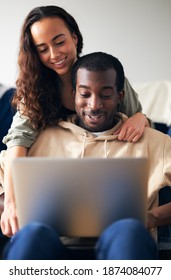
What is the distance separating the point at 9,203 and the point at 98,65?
0.43 m

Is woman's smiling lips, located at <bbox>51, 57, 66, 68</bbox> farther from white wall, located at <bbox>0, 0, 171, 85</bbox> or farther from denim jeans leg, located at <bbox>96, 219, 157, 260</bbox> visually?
denim jeans leg, located at <bbox>96, 219, 157, 260</bbox>

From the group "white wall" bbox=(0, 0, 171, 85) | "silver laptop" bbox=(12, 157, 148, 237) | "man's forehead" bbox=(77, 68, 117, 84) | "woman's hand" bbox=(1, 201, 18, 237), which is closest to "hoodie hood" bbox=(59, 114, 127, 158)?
"man's forehead" bbox=(77, 68, 117, 84)

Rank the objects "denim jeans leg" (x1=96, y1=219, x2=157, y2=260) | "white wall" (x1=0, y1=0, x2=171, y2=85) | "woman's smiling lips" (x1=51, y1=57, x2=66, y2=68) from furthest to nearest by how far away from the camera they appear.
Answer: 1. "white wall" (x1=0, y1=0, x2=171, y2=85)
2. "woman's smiling lips" (x1=51, y1=57, x2=66, y2=68)
3. "denim jeans leg" (x1=96, y1=219, x2=157, y2=260)

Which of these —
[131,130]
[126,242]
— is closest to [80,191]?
[126,242]

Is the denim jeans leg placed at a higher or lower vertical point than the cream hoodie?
lower

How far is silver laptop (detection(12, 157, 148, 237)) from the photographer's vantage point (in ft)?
2.76

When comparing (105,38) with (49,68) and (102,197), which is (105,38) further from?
(102,197)

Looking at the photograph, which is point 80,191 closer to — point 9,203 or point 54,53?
point 9,203

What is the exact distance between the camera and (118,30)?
176 centimetres

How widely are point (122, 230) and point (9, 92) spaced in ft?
2.70

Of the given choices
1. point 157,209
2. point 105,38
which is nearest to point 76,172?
point 157,209

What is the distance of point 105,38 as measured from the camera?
175 cm

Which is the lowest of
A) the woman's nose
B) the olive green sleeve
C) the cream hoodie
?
the cream hoodie

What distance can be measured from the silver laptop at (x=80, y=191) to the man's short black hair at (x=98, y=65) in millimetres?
429
